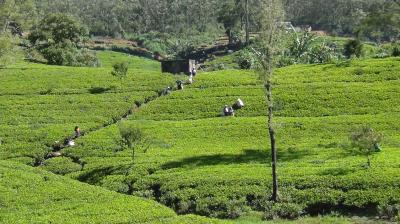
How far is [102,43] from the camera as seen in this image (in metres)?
172

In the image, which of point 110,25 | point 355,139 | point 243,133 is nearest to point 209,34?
point 110,25

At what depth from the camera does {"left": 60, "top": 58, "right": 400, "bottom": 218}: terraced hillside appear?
129 feet

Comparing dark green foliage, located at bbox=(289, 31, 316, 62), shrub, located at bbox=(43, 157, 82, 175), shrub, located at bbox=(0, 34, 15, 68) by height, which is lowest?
shrub, located at bbox=(43, 157, 82, 175)

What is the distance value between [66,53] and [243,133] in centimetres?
5330

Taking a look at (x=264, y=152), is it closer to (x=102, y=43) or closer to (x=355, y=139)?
(x=355, y=139)

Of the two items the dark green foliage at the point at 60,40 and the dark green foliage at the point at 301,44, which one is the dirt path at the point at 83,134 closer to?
the dark green foliage at the point at 301,44

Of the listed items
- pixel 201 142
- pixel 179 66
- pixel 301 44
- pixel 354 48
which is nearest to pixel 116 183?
pixel 201 142

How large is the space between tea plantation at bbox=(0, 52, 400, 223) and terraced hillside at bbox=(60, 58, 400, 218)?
0.10 metres

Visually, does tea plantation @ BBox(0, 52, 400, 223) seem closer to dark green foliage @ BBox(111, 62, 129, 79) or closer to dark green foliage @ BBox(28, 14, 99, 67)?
dark green foliage @ BBox(111, 62, 129, 79)

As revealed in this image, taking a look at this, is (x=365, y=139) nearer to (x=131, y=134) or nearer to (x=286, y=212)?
(x=286, y=212)

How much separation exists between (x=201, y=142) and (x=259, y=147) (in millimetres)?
5767

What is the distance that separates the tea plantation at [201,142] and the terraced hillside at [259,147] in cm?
10

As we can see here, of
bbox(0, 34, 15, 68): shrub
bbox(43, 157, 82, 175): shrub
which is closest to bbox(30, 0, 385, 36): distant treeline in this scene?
bbox(0, 34, 15, 68): shrub

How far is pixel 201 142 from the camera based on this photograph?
174 ft
